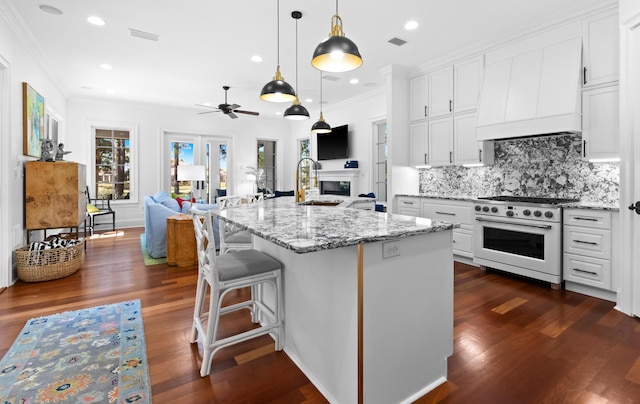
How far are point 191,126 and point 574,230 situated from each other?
7.95 m

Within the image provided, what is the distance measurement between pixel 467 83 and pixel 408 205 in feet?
6.17

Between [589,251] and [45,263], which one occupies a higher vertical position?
[589,251]

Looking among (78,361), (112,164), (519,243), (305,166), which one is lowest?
(78,361)

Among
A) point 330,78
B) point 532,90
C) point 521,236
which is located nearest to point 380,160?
point 330,78

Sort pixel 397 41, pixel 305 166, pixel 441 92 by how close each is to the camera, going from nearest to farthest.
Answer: pixel 397 41, pixel 441 92, pixel 305 166

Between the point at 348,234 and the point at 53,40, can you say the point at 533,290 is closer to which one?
the point at 348,234

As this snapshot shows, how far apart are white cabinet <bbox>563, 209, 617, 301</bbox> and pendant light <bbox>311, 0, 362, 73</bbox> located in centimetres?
271

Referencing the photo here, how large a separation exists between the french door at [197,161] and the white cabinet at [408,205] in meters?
4.92

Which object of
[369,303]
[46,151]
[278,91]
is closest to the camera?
[369,303]

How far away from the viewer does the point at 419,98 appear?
5133 millimetres

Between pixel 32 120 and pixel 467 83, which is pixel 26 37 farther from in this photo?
pixel 467 83

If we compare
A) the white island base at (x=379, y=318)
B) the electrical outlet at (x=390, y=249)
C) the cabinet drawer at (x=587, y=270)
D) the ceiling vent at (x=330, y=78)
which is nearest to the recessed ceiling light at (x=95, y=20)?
the ceiling vent at (x=330, y=78)

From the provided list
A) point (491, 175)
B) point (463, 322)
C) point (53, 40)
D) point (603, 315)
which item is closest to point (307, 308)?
point (463, 322)

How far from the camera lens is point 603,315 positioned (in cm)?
270
